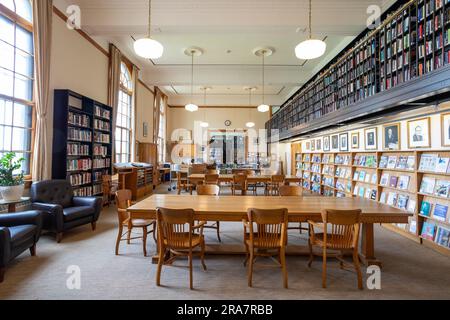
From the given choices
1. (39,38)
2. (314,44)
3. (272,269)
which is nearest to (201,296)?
(272,269)

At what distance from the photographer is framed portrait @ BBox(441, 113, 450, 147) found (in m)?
3.38

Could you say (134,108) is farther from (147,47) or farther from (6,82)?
(147,47)

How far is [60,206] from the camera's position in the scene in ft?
12.3

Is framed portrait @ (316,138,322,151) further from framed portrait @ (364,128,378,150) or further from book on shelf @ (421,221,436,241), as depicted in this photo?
book on shelf @ (421,221,436,241)

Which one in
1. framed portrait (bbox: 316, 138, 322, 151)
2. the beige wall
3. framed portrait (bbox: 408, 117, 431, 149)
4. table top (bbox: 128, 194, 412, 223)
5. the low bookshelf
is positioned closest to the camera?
table top (bbox: 128, 194, 412, 223)

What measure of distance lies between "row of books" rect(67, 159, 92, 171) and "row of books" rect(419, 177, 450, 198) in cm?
668

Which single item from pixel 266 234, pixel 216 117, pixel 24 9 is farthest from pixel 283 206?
pixel 216 117

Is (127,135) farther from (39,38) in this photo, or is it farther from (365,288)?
(365,288)

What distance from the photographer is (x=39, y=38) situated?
4.18 m

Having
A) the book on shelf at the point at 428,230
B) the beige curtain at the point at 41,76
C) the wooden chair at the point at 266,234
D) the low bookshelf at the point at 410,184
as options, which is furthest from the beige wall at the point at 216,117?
the wooden chair at the point at 266,234

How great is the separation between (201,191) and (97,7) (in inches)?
192

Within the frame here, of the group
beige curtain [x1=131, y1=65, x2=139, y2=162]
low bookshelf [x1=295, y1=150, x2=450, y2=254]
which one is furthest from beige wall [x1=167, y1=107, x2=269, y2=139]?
low bookshelf [x1=295, y1=150, x2=450, y2=254]
